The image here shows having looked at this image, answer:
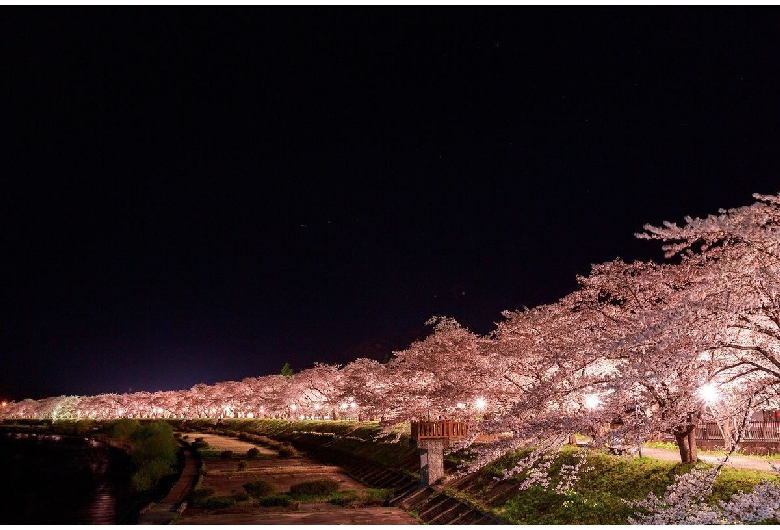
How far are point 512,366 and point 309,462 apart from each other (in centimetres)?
3077

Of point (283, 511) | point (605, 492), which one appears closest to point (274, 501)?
point (283, 511)

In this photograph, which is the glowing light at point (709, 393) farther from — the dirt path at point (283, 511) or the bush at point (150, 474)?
the bush at point (150, 474)

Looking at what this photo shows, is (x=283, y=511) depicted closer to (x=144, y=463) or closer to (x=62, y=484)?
(x=144, y=463)

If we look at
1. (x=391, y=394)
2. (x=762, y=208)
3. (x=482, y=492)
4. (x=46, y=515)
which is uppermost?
(x=762, y=208)

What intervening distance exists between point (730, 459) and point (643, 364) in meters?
13.9

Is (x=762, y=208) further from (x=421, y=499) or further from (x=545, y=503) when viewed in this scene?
(x=421, y=499)

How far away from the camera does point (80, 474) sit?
2190 inches

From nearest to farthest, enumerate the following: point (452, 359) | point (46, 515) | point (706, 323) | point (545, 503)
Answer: point (706, 323) < point (545, 503) < point (452, 359) < point (46, 515)

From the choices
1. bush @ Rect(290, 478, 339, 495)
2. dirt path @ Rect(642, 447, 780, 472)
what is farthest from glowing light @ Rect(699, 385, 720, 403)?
bush @ Rect(290, 478, 339, 495)

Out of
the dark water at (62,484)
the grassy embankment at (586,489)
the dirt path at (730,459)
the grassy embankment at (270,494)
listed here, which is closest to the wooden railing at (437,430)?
the grassy embankment at (586,489)

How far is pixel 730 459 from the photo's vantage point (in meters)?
21.2

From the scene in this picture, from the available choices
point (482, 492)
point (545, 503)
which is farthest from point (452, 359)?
point (545, 503)

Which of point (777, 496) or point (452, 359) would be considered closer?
point (777, 496)

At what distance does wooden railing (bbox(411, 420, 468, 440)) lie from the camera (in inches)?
1147
